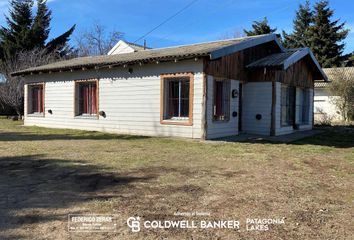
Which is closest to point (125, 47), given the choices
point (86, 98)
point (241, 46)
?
point (86, 98)

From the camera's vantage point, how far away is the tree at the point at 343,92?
2362 cm

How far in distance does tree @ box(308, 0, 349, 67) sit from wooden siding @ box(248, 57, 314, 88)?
827 inches

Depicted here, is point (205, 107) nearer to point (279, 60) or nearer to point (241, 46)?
point (241, 46)

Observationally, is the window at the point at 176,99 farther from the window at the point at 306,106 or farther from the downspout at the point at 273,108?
the window at the point at 306,106

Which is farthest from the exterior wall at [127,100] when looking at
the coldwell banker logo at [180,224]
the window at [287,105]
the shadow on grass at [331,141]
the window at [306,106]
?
the window at [306,106]

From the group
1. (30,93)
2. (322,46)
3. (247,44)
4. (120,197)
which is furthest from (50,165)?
(322,46)

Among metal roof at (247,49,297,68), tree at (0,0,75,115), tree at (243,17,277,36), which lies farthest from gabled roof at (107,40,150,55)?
metal roof at (247,49,297,68)

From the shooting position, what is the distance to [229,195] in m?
4.99

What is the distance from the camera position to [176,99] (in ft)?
40.6

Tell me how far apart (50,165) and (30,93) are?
12.7 metres

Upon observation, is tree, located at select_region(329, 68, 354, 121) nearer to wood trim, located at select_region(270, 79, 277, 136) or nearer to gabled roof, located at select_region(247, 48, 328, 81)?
gabled roof, located at select_region(247, 48, 328, 81)

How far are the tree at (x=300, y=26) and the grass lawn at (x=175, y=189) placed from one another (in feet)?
107

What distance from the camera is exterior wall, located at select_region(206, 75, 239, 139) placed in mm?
11562

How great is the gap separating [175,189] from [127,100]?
346 inches
